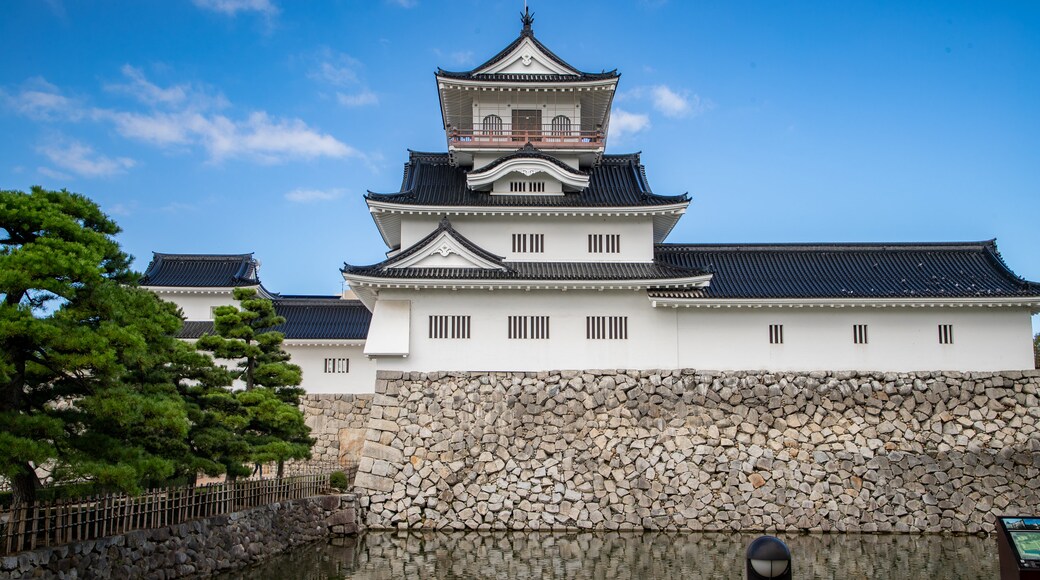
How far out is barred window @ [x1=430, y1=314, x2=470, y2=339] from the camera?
20.5 metres

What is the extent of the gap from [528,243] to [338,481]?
24.8 ft

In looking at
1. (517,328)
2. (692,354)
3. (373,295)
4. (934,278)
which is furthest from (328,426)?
(934,278)

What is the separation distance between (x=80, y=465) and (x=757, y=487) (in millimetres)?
14270

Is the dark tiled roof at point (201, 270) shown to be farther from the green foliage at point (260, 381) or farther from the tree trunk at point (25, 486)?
the tree trunk at point (25, 486)

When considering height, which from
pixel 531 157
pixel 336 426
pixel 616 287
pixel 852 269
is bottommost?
pixel 336 426

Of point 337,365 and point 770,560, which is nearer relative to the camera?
point 770,560

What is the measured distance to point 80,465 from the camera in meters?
10.7

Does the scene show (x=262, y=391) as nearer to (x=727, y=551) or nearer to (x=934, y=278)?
(x=727, y=551)

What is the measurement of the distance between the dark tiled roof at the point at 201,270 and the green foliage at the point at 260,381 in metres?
9.91

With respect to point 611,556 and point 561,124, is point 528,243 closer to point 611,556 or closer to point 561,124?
point 561,124

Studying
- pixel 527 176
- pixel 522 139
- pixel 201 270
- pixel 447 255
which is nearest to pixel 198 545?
pixel 447 255

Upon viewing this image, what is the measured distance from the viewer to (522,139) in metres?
23.4

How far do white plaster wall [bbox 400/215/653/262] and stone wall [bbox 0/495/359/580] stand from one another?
7163mm

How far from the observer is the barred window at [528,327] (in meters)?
20.5
